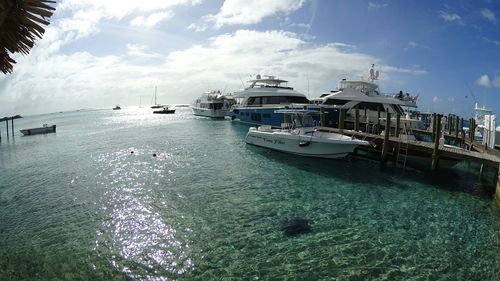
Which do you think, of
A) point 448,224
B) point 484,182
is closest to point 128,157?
point 448,224

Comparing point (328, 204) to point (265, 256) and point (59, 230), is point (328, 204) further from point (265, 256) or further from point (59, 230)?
point (59, 230)

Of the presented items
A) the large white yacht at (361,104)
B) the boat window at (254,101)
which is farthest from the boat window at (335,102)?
the boat window at (254,101)

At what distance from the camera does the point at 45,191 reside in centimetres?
1764

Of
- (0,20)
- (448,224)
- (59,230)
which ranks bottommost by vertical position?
(59,230)

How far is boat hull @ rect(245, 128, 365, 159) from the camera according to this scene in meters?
22.7

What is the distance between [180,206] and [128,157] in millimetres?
15387

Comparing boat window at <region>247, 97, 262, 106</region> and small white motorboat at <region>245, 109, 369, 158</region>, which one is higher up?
boat window at <region>247, 97, 262, 106</region>

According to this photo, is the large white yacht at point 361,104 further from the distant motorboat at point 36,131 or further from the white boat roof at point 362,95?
the distant motorboat at point 36,131

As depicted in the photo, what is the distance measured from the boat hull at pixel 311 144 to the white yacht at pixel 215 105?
44.5 metres

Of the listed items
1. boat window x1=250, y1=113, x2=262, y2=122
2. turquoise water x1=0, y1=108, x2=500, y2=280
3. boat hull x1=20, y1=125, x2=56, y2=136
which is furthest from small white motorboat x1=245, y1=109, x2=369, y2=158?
boat hull x1=20, y1=125, x2=56, y2=136

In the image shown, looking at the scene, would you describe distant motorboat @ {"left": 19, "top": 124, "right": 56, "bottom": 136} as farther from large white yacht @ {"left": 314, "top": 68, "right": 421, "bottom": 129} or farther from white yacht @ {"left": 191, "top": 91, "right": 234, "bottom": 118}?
large white yacht @ {"left": 314, "top": 68, "right": 421, "bottom": 129}

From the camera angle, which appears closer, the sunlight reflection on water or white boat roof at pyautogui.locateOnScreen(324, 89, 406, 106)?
the sunlight reflection on water

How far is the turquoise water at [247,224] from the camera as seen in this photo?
29.9 ft

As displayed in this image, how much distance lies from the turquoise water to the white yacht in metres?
49.6
